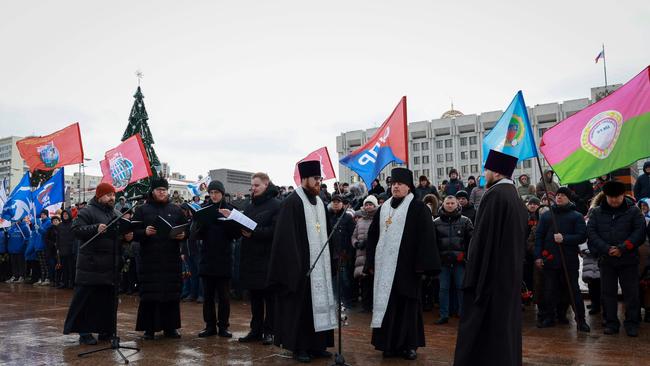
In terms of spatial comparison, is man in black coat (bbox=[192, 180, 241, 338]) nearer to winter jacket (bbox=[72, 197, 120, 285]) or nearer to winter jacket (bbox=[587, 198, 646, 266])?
winter jacket (bbox=[72, 197, 120, 285])

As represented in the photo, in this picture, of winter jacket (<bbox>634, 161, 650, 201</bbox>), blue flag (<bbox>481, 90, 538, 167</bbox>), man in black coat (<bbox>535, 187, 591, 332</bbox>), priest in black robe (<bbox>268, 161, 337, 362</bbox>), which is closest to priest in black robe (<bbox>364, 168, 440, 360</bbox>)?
priest in black robe (<bbox>268, 161, 337, 362</bbox>)

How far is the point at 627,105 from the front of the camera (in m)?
7.86

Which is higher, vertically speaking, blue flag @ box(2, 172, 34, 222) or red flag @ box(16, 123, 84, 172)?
red flag @ box(16, 123, 84, 172)

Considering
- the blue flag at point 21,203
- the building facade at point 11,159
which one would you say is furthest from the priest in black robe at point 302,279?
the building facade at point 11,159

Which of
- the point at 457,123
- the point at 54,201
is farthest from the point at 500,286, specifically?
the point at 457,123

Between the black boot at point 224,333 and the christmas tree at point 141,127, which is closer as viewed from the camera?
the black boot at point 224,333

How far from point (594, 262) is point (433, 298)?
2.92 m

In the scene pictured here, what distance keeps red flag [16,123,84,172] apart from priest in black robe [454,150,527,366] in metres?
12.1

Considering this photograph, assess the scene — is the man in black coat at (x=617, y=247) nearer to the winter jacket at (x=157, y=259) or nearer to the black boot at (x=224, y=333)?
the black boot at (x=224, y=333)

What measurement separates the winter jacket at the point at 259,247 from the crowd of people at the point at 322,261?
13 mm

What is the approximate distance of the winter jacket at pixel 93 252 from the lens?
7.05 metres

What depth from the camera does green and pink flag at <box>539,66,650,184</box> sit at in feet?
25.0

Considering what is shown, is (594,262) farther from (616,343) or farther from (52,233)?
(52,233)

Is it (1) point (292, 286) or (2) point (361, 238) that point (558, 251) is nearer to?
(2) point (361, 238)
